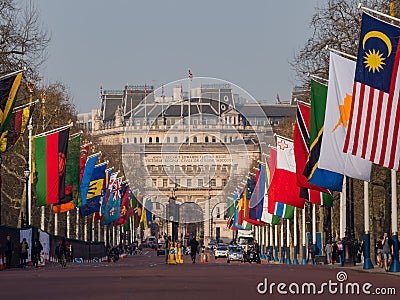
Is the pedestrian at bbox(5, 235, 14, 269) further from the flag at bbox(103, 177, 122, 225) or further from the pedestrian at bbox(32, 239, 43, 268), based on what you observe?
the flag at bbox(103, 177, 122, 225)

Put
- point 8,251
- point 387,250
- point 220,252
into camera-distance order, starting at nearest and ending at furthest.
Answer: point 387,250 < point 8,251 < point 220,252

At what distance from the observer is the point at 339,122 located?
→ 165 ft

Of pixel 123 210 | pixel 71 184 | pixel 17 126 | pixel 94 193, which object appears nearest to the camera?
pixel 17 126

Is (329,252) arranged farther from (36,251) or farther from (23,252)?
(23,252)

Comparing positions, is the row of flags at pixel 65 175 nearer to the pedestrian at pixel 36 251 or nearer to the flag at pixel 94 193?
the flag at pixel 94 193

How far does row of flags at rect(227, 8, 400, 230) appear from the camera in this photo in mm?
41000

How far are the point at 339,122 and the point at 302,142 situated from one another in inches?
476

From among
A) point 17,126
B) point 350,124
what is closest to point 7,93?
point 17,126

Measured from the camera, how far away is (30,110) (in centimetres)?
6406

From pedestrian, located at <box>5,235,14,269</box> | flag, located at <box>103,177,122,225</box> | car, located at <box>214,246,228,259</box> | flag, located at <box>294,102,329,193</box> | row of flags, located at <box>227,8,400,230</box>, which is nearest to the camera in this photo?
row of flags, located at <box>227,8,400,230</box>

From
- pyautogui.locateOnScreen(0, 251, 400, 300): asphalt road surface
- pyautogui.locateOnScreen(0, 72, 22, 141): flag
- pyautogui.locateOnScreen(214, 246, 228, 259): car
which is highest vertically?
pyautogui.locateOnScreen(0, 72, 22, 141): flag

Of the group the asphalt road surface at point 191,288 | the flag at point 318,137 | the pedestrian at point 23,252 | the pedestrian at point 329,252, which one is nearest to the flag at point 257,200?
the pedestrian at point 329,252

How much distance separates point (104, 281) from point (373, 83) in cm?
1048

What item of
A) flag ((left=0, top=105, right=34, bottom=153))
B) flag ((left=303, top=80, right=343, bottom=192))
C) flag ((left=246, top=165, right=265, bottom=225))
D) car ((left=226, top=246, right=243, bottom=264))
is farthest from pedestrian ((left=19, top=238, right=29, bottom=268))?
car ((left=226, top=246, right=243, bottom=264))
